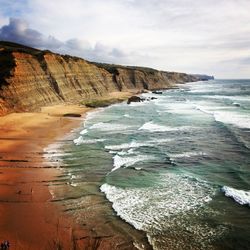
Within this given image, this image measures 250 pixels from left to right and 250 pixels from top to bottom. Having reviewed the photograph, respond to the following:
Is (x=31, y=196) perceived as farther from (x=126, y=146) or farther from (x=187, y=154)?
(x=187, y=154)

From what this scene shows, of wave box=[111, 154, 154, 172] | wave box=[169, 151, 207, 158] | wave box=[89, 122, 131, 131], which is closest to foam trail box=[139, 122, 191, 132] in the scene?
wave box=[89, 122, 131, 131]

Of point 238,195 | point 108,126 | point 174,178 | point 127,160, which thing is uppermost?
point 238,195

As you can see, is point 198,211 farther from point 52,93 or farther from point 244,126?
point 52,93

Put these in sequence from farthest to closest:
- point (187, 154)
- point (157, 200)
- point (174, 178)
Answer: point (187, 154)
point (174, 178)
point (157, 200)

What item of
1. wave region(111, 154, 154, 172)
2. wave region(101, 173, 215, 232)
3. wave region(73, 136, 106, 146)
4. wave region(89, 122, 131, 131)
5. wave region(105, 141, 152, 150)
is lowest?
wave region(89, 122, 131, 131)

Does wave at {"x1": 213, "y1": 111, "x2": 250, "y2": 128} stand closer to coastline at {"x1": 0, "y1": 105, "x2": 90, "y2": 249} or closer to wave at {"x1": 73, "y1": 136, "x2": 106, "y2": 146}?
wave at {"x1": 73, "y1": 136, "x2": 106, "y2": 146}

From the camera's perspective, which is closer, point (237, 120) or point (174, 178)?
point (174, 178)

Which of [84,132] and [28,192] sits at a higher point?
[28,192]

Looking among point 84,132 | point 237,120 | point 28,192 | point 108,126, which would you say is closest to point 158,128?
point 108,126
